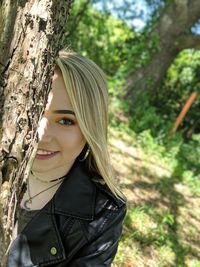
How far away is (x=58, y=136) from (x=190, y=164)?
21.7ft

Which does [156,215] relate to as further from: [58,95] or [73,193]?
[58,95]

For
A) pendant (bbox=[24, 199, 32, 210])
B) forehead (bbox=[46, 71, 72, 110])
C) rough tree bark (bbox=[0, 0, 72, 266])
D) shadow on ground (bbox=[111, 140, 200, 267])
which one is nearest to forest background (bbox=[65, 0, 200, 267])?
shadow on ground (bbox=[111, 140, 200, 267])

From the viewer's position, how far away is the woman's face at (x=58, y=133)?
196 cm

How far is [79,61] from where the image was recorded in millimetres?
2055

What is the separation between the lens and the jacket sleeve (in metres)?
2.02

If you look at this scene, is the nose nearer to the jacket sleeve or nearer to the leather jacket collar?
the leather jacket collar

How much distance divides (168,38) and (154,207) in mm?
5188

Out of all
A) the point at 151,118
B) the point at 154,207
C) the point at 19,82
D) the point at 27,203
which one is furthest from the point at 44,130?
the point at 151,118

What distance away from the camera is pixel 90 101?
1995 millimetres

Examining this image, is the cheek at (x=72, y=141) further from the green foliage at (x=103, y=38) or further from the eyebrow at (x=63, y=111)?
the green foliage at (x=103, y=38)

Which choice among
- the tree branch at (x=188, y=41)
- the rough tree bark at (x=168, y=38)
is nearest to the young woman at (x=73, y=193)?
the rough tree bark at (x=168, y=38)

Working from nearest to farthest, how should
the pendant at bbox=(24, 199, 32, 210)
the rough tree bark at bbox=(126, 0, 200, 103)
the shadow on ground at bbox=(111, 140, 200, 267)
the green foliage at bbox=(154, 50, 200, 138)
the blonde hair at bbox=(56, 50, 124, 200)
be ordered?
1. the blonde hair at bbox=(56, 50, 124, 200)
2. the pendant at bbox=(24, 199, 32, 210)
3. the shadow on ground at bbox=(111, 140, 200, 267)
4. the rough tree bark at bbox=(126, 0, 200, 103)
5. the green foliage at bbox=(154, 50, 200, 138)

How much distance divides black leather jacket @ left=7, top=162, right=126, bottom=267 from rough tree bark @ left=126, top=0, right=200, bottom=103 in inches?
289

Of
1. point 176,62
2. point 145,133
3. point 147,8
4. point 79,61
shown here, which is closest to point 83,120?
point 79,61
